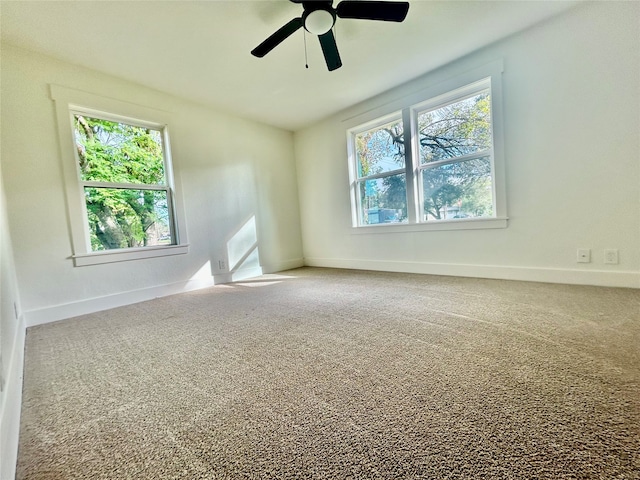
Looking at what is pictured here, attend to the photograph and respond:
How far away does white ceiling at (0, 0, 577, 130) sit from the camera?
206 centimetres

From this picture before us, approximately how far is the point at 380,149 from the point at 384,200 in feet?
2.44

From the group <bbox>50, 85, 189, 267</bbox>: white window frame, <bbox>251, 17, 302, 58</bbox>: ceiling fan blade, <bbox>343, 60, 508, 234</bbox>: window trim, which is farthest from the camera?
<bbox>343, 60, 508, 234</bbox>: window trim

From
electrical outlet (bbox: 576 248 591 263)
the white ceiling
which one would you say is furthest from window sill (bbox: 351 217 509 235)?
the white ceiling

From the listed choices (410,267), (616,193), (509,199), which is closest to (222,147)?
(410,267)

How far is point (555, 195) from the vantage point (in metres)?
2.47

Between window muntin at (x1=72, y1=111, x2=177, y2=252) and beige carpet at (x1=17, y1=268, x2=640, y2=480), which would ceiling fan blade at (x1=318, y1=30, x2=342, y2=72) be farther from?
window muntin at (x1=72, y1=111, x2=177, y2=252)

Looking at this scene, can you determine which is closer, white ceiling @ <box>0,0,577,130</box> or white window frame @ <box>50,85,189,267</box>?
white ceiling @ <box>0,0,577,130</box>

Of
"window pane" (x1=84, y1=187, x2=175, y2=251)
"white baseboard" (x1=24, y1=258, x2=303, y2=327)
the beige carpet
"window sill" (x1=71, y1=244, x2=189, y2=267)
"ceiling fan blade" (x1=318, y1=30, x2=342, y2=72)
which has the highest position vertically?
"ceiling fan blade" (x1=318, y1=30, x2=342, y2=72)

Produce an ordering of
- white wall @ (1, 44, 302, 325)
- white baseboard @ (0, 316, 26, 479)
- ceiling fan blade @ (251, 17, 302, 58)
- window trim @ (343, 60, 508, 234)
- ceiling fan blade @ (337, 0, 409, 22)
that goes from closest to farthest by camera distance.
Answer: white baseboard @ (0, 316, 26, 479), ceiling fan blade @ (337, 0, 409, 22), ceiling fan blade @ (251, 17, 302, 58), white wall @ (1, 44, 302, 325), window trim @ (343, 60, 508, 234)

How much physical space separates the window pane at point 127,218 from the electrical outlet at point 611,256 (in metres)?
4.46

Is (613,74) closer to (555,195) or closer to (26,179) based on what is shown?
(555,195)

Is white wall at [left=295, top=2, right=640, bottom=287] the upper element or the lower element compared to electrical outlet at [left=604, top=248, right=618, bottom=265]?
upper

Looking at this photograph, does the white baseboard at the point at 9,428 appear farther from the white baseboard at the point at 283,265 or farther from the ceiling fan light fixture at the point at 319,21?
the white baseboard at the point at 283,265

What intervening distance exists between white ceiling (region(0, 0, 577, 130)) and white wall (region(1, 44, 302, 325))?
0.81 ft
